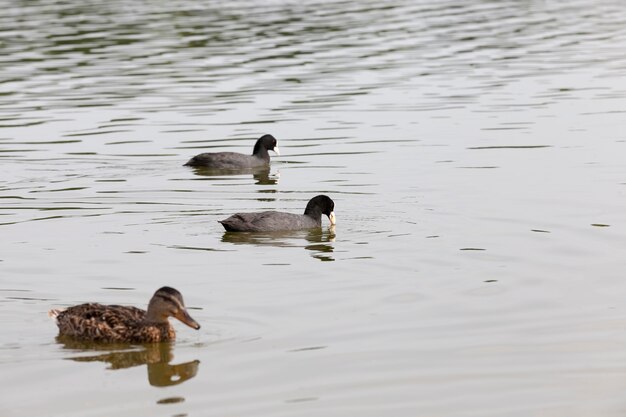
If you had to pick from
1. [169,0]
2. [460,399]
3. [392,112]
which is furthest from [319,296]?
[169,0]

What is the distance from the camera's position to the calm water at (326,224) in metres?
13.3

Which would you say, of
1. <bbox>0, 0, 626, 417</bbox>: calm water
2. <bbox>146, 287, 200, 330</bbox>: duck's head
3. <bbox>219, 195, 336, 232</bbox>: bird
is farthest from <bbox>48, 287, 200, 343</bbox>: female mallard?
<bbox>219, 195, 336, 232</bbox>: bird

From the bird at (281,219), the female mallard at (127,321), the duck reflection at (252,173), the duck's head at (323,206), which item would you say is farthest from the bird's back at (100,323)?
the duck reflection at (252,173)

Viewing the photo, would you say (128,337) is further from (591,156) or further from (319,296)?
(591,156)

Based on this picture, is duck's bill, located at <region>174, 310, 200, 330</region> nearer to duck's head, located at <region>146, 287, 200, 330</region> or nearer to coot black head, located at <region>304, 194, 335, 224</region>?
duck's head, located at <region>146, 287, 200, 330</region>

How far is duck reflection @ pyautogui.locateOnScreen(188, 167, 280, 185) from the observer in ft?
87.7

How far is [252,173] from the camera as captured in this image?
91.1ft

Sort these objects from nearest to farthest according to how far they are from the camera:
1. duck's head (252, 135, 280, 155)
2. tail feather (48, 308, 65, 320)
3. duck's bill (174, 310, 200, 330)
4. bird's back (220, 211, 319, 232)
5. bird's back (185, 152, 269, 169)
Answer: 1. duck's bill (174, 310, 200, 330)
2. tail feather (48, 308, 65, 320)
3. bird's back (220, 211, 319, 232)
4. bird's back (185, 152, 269, 169)
5. duck's head (252, 135, 280, 155)

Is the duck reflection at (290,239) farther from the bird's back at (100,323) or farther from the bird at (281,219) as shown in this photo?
the bird's back at (100,323)

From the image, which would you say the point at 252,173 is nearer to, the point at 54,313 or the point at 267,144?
the point at 267,144

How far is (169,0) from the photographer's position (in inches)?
2569

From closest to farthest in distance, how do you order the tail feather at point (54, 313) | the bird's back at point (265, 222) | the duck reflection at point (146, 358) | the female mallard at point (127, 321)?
the duck reflection at point (146, 358) → the female mallard at point (127, 321) → the tail feather at point (54, 313) → the bird's back at point (265, 222)

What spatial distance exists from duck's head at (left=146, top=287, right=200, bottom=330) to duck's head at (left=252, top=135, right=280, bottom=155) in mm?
13863

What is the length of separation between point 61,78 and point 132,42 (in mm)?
8998
